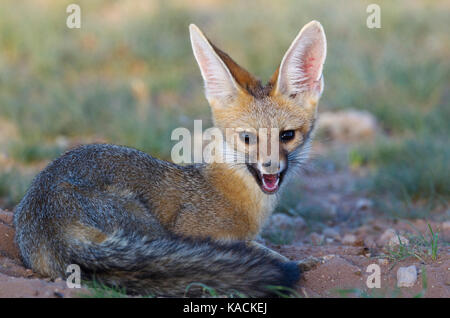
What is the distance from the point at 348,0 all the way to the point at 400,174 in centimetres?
687

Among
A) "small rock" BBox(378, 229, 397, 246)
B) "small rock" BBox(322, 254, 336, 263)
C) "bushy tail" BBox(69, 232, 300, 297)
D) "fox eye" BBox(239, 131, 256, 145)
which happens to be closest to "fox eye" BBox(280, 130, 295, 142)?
"fox eye" BBox(239, 131, 256, 145)

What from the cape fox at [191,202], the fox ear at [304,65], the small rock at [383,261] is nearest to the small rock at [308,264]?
the cape fox at [191,202]

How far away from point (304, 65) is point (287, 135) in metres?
0.56

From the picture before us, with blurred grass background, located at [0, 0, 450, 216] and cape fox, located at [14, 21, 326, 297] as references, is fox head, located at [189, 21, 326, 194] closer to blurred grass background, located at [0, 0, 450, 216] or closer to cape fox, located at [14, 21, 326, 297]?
cape fox, located at [14, 21, 326, 297]

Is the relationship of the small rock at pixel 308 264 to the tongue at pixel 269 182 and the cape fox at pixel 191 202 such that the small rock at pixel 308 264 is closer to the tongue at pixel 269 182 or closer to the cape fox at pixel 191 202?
the cape fox at pixel 191 202

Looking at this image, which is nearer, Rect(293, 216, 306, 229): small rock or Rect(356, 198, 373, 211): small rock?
Rect(293, 216, 306, 229): small rock

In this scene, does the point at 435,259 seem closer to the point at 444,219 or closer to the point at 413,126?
the point at 444,219

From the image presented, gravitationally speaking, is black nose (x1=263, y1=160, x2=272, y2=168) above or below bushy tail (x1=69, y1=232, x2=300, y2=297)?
above

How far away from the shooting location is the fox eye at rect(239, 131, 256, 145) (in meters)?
4.24

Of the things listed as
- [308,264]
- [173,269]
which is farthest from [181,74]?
[173,269]

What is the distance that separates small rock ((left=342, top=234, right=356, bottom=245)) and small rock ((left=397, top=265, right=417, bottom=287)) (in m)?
1.30

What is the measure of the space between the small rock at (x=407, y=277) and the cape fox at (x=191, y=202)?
630mm

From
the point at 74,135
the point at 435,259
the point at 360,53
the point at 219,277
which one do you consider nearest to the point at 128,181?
the point at 219,277

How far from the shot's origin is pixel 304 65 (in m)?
4.48
